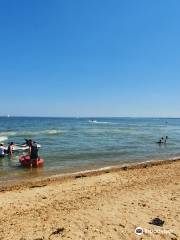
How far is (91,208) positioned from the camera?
10234mm

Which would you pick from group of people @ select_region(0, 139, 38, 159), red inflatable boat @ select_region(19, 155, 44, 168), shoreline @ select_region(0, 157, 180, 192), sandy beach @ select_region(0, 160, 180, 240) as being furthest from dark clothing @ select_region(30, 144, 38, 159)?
sandy beach @ select_region(0, 160, 180, 240)

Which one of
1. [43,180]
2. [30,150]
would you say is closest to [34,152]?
[30,150]

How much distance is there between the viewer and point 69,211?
32.7 feet

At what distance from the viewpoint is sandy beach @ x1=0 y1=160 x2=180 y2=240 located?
8.27 meters

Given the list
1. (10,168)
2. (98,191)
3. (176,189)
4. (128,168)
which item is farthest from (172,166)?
(10,168)

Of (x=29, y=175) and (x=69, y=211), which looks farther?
(x=29, y=175)

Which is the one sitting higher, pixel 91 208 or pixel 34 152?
pixel 34 152

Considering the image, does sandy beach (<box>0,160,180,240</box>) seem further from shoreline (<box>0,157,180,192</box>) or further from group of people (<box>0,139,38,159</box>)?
group of people (<box>0,139,38,159</box>)

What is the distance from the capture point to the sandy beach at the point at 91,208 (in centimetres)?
827

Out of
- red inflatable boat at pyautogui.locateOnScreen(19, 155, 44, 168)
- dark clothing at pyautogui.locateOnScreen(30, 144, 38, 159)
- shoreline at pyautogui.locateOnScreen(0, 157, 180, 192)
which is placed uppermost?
dark clothing at pyautogui.locateOnScreen(30, 144, 38, 159)

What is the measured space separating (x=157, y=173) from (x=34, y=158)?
7763 millimetres

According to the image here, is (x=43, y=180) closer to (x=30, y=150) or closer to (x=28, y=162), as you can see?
(x=28, y=162)

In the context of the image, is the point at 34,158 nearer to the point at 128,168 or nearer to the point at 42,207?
the point at 128,168

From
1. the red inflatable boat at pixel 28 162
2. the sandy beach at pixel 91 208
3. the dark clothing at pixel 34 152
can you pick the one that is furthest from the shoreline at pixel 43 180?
the dark clothing at pixel 34 152
